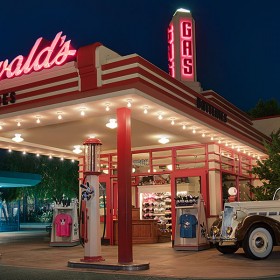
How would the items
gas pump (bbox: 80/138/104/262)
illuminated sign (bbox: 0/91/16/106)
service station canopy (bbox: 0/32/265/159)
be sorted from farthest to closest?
illuminated sign (bbox: 0/91/16/106) → gas pump (bbox: 80/138/104/262) → service station canopy (bbox: 0/32/265/159)

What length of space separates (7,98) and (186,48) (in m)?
8.97

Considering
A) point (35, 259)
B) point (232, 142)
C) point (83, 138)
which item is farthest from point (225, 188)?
point (35, 259)

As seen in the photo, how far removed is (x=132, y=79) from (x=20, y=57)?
13.7 feet

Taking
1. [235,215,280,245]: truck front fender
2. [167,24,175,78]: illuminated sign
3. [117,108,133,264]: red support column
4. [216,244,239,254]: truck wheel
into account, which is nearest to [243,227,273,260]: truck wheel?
[235,215,280,245]: truck front fender

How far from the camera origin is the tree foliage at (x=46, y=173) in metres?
36.3

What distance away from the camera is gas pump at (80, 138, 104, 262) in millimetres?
12055

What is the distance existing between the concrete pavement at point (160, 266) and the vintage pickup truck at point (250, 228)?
0.35 m

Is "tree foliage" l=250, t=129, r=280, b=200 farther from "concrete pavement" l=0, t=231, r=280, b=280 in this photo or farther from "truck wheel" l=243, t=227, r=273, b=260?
"truck wheel" l=243, t=227, r=273, b=260

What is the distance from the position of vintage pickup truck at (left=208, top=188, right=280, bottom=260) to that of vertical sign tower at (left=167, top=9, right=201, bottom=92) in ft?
22.9

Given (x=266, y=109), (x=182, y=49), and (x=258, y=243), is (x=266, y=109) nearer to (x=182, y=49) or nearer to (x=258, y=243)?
(x=182, y=49)

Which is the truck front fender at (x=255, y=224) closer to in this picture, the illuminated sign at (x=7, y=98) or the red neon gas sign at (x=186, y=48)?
the illuminated sign at (x=7, y=98)

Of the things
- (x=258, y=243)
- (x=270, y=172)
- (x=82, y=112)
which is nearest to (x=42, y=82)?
(x=82, y=112)

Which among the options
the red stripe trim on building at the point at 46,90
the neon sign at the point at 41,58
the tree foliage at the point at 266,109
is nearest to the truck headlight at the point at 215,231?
the red stripe trim on building at the point at 46,90

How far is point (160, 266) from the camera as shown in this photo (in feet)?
38.8
